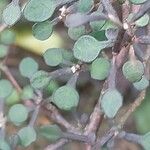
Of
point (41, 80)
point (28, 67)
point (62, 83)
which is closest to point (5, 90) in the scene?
point (28, 67)

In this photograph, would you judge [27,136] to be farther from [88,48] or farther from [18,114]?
[88,48]

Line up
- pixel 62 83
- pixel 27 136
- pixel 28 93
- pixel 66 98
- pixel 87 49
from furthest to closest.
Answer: pixel 62 83 → pixel 28 93 → pixel 27 136 → pixel 66 98 → pixel 87 49

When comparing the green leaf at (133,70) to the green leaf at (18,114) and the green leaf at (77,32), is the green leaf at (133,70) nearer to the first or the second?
the green leaf at (77,32)

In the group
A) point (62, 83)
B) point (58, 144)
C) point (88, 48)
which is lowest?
point (62, 83)

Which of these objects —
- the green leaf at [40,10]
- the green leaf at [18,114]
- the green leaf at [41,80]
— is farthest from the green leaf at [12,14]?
the green leaf at [18,114]

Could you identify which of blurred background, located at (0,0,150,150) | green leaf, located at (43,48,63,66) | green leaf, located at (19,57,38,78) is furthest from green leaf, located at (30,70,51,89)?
blurred background, located at (0,0,150,150)

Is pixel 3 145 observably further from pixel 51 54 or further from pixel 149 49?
pixel 149 49
